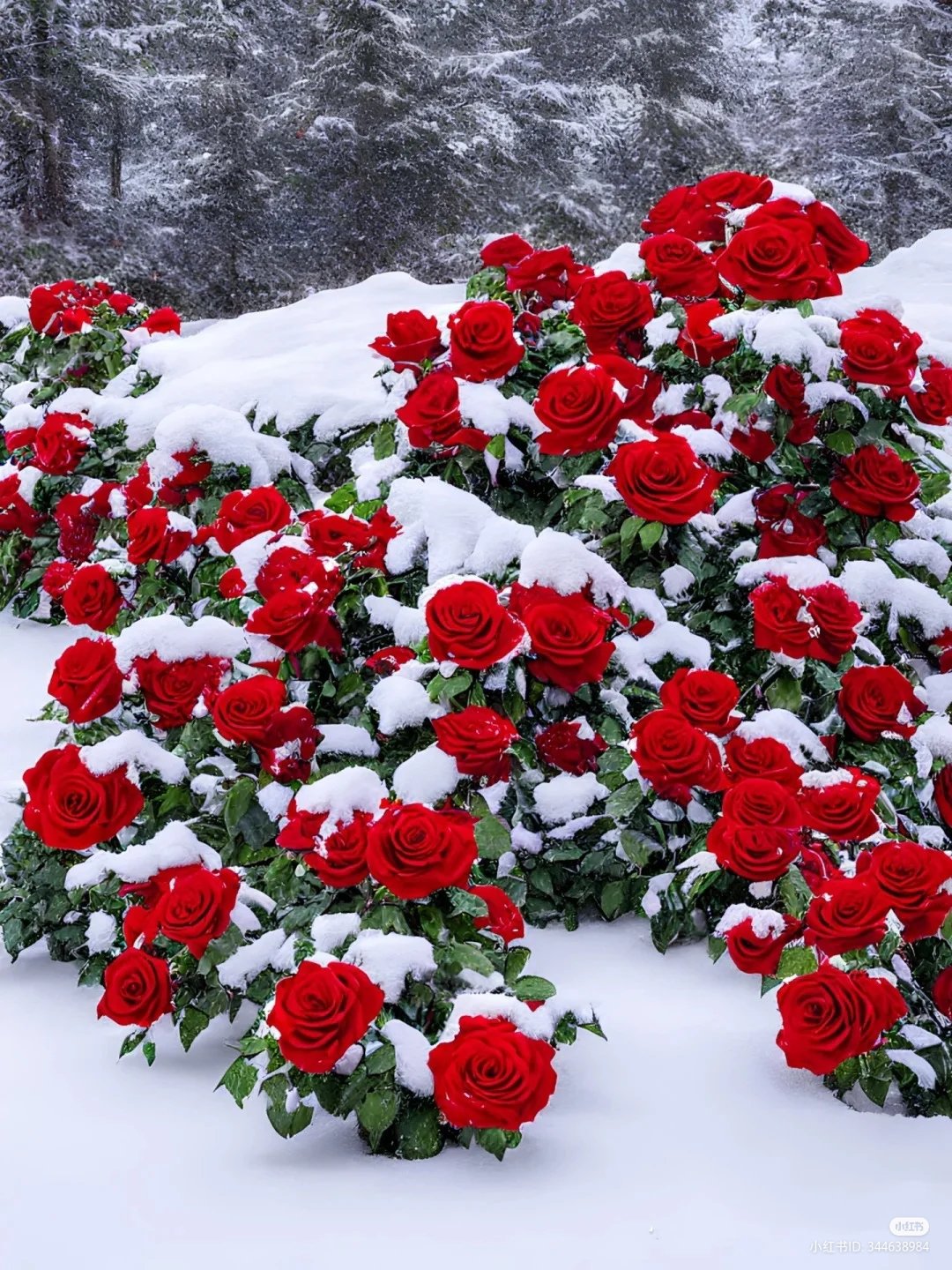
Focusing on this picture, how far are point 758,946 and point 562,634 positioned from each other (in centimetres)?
51

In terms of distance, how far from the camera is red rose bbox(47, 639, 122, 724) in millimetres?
1827

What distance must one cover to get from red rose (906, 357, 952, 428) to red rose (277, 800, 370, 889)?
127 centimetres

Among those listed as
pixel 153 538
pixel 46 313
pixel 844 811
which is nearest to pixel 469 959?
pixel 844 811

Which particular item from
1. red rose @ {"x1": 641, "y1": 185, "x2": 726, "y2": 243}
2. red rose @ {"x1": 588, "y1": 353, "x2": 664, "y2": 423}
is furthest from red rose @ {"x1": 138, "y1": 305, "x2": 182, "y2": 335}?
red rose @ {"x1": 588, "y1": 353, "x2": 664, "y2": 423}

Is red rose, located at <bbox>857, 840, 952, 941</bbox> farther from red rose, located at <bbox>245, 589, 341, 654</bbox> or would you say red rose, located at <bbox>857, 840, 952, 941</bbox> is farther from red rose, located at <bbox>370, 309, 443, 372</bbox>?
red rose, located at <bbox>370, 309, 443, 372</bbox>

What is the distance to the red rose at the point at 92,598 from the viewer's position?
2076mm

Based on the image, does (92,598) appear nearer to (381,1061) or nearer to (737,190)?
(381,1061)

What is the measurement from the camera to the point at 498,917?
60.4 inches

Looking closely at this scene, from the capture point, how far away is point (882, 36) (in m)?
11.7

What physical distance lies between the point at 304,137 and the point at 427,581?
34.1 ft

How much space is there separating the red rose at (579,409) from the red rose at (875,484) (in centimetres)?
43

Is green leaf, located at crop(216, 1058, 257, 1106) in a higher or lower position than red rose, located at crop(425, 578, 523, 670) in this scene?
Result: lower

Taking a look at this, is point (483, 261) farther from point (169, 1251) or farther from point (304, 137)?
point (304, 137)


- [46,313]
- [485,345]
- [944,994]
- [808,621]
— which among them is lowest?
[46,313]
